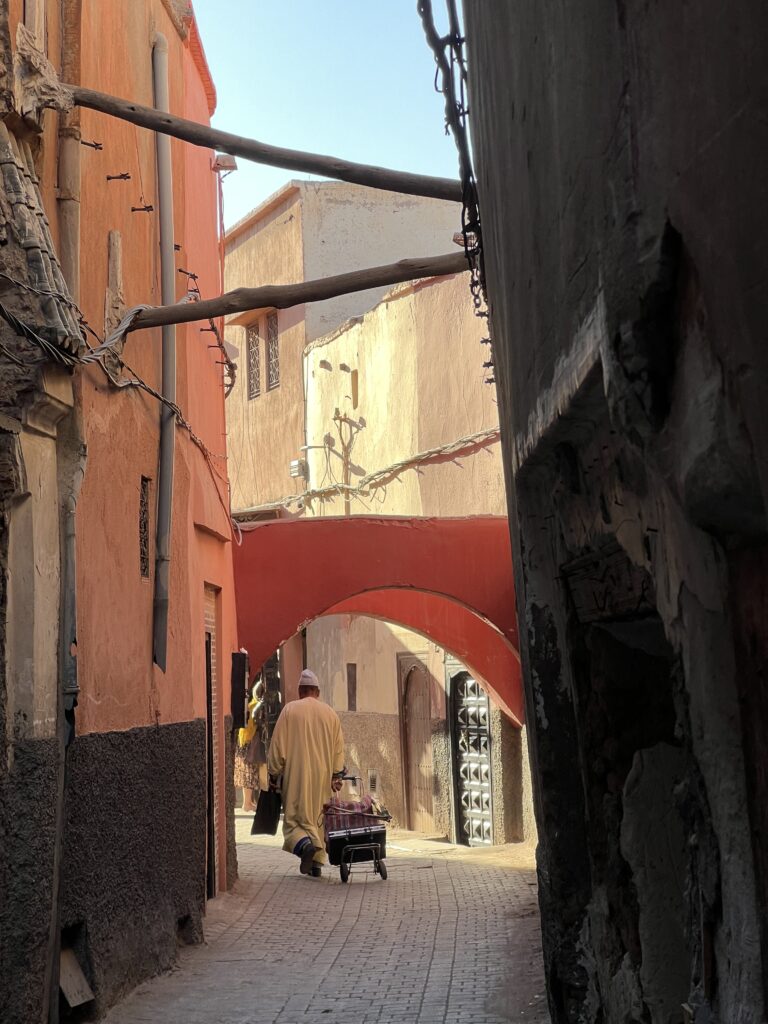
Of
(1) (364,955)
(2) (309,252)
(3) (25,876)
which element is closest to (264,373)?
(2) (309,252)

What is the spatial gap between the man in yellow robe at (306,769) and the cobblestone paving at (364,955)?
1.14 feet

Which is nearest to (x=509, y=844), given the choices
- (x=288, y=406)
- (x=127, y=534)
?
(x=127, y=534)

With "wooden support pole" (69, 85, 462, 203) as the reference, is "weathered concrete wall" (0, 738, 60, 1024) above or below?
below

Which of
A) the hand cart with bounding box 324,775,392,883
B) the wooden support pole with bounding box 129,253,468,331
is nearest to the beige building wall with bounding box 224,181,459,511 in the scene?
the hand cart with bounding box 324,775,392,883

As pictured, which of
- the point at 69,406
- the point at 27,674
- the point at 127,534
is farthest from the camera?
the point at 127,534

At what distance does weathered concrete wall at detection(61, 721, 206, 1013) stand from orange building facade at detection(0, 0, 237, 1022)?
Result: 0.02 m

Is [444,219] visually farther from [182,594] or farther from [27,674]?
[27,674]

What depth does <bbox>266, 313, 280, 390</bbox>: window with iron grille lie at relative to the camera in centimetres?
2560

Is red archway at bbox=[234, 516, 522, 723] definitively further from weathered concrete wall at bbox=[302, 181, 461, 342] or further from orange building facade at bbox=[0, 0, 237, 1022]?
weathered concrete wall at bbox=[302, 181, 461, 342]

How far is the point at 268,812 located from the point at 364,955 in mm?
4388

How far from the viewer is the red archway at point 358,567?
44.3ft

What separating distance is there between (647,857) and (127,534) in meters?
4.07

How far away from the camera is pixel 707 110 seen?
2234 millimetres

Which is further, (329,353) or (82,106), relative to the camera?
(329,353)
